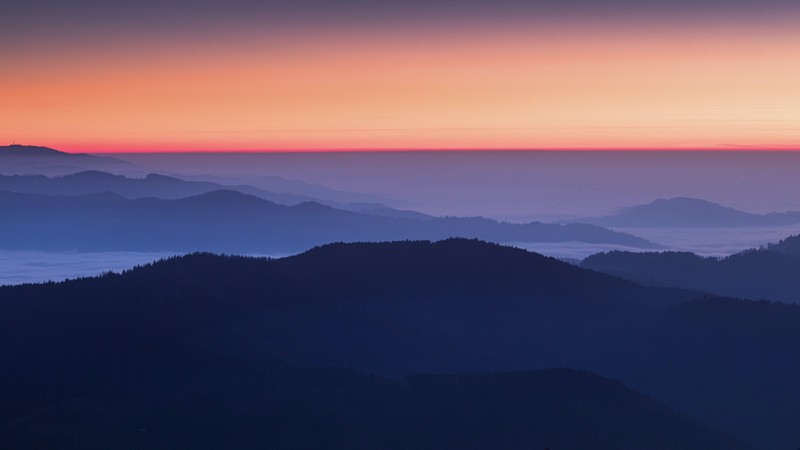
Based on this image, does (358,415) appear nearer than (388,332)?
Yes

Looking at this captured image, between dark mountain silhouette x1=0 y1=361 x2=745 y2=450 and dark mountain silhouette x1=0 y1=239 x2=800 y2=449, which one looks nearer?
dark mountain silhouette x1=0 y1=361 x2=745 y2=450

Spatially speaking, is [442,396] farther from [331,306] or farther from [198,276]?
[198,276]

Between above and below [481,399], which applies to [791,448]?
below

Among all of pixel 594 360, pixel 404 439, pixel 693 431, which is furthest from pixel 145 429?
pixel 594 360

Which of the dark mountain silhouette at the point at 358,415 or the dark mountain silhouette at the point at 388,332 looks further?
the dark mountain silhouette at the point at 388,332

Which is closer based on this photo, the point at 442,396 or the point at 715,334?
the point at 442,396

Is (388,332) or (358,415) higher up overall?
(358,415)

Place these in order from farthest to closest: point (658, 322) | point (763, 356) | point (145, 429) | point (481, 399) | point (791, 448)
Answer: point (658, 322), point (763, 356), point (791, 448), point (481, 399), point (145, 429)

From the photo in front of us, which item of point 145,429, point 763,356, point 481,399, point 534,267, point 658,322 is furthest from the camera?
point 534,267
